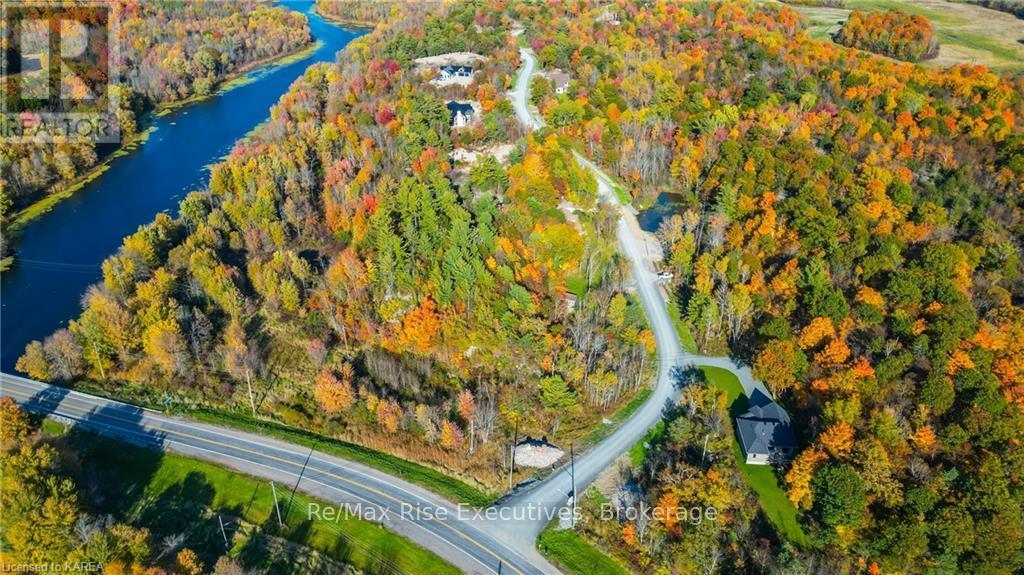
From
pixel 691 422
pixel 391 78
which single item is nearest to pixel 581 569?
pixel 691 422

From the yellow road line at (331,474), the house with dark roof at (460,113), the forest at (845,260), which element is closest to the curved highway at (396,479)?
the yellow road line at (331,474)

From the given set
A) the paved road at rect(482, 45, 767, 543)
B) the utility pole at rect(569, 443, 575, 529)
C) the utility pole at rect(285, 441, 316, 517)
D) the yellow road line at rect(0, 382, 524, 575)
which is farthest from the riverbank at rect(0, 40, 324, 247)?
the utility pole at rect(569, 443, 575, 529)

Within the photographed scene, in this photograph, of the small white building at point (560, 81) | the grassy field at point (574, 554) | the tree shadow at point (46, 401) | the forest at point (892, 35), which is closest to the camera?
the grassy field at point (574, 554)

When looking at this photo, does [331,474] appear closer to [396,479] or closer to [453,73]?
[396,479]

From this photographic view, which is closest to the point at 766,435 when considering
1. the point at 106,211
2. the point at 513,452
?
the point at 513,452

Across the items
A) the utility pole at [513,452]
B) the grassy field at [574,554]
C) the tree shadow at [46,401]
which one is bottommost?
the tree shadow at [46,401]

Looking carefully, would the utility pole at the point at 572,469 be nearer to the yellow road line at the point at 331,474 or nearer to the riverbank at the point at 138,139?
the yellow road line at the point at 331,474

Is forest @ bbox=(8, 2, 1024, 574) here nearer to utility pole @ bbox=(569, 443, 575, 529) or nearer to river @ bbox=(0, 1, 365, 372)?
utility pole @ bbox=(569, 443, 575, 529)
